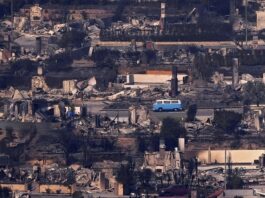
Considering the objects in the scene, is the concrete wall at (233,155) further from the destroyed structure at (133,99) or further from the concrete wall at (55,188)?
the concrete wall at (55,188)

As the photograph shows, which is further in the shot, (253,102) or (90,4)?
(90,4)

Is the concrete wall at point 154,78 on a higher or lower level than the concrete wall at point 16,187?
lower

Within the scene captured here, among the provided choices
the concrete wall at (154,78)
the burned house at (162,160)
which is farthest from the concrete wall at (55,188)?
the concrete wall at (154,78)

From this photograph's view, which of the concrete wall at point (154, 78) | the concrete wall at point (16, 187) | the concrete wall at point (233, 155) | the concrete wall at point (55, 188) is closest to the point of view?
the concrete wall at point (55, 188)

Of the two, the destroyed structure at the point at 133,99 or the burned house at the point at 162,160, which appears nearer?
the destroyed structure at the point at 133,99

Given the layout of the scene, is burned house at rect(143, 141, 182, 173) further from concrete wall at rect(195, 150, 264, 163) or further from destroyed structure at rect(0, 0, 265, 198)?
concrete wall at rect(195, 150, 264, 163)

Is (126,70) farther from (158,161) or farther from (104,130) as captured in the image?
(158,161)

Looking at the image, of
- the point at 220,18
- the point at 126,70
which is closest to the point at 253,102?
the point at 126,70

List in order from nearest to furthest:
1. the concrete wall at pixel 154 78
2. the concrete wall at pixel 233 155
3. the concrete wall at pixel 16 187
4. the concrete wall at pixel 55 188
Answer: the concrete wall at pixel 55 188, the concrete wall at pixel 16 187, the concrete wall at pixel 233 155, the concrete wall at pixel 154 78

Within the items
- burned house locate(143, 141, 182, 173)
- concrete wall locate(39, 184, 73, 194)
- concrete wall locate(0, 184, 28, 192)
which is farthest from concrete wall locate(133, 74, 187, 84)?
concrete wall locate(39, 184, 73, 194)

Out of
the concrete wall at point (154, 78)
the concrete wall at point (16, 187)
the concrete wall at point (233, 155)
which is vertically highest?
the concrete wall at point (16, 187)
